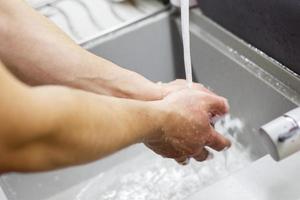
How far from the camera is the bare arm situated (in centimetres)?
44

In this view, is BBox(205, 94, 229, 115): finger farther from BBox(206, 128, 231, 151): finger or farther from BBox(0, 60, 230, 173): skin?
BBox(0, 60, 230, 173): skin

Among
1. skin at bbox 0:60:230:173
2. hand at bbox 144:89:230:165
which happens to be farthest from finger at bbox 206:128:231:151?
skin at bbox 0:60:230:173

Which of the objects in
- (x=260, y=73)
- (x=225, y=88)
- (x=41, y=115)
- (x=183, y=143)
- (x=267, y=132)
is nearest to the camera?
(x=41, y=115)

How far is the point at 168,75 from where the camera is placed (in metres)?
1.12

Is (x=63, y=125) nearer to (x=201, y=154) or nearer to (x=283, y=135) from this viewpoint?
(x=283, y=135)

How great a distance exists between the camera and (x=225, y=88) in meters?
1.01

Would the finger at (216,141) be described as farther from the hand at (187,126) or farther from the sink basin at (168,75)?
the sink basin at (168,75)

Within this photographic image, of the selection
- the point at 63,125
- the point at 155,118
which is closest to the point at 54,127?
the point at 63,125

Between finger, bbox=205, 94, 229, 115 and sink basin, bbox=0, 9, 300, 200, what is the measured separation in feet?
0.41

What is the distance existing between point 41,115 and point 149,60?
64cm

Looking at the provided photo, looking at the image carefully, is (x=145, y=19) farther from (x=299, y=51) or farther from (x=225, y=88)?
(x=299, y=51)

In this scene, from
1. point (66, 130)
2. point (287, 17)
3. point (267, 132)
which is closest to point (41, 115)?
point (66, 130)

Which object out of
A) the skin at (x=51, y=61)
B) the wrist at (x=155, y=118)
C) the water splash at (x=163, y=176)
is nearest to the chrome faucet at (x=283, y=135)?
the wrist at (x=155, y=118)

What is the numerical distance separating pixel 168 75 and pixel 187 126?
Answer: 16.8 inches
